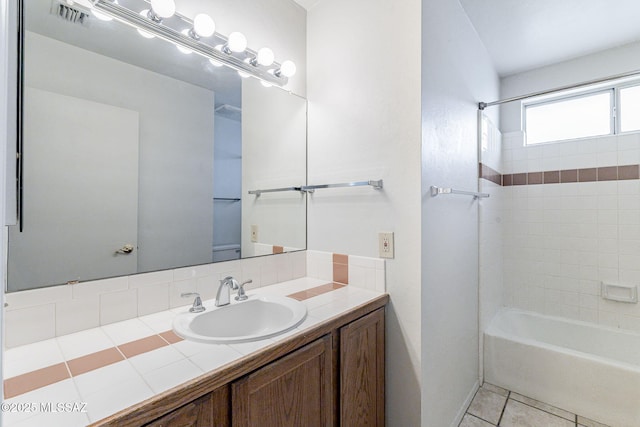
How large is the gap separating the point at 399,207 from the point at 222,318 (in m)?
0.97

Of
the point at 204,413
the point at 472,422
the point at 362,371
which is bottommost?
the point at 472,422

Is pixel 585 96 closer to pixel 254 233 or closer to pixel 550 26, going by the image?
pixel 550 26

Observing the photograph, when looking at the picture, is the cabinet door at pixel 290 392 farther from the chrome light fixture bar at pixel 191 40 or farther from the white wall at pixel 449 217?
the chrome light fixture bar at pixel 191 40

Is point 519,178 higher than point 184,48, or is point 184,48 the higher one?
point 184,48

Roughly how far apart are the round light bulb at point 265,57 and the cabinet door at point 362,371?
4.63ft

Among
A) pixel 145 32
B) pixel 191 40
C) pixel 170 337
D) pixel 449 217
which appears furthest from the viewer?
pixel 449 217

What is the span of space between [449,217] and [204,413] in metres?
1.48

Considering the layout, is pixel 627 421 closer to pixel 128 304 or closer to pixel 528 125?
pixel 528 125

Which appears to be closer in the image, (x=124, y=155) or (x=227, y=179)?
(x=124, y=155)

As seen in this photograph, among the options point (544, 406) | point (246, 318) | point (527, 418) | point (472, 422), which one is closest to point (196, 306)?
point (246, 318)

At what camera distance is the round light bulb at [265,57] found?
1.60m

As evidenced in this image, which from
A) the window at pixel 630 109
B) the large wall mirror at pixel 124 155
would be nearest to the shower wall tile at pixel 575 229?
the window at pixel 630 109

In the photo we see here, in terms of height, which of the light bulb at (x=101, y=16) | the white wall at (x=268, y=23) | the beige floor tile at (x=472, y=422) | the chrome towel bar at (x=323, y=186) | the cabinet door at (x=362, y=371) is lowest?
the beige floor tile at (x=472, y=422)

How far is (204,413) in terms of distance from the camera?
781 mm
